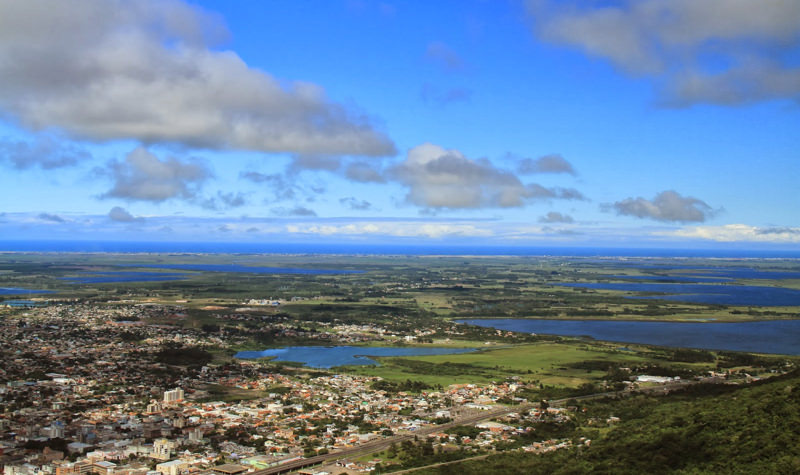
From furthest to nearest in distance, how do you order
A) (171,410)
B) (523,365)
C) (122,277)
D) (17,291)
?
(122,277) < (17,291) < (523,365) < (171,410)

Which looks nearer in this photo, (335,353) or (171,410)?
(171,410)

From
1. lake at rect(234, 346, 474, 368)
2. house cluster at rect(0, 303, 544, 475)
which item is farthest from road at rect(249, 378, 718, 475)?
lake at rect(234, 346, 474, 368)

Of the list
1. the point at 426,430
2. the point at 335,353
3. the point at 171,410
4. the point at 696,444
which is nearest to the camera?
the point at 696,444

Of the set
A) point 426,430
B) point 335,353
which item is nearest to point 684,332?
point 335,353

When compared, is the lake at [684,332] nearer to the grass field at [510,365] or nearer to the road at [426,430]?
the grass field at [510,365]

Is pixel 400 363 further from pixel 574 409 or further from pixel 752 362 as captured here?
pixel 752 362

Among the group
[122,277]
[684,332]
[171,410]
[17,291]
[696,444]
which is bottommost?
[171,410]

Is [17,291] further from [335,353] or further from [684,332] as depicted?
[684,332]
